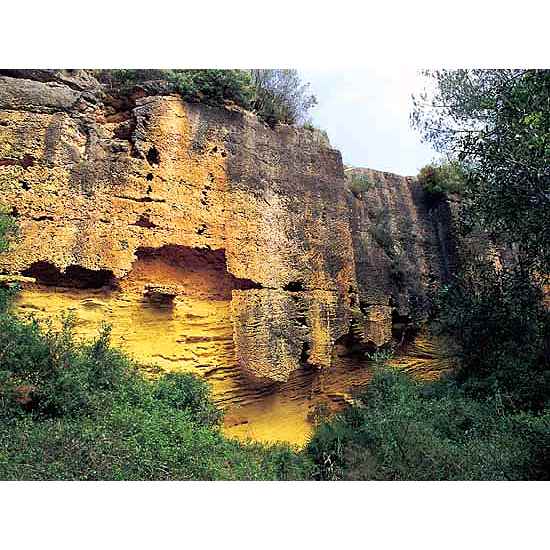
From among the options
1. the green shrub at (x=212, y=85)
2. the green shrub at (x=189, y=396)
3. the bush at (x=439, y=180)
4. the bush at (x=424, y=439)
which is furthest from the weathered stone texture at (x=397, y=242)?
the green shrub at (x=189, y=396)

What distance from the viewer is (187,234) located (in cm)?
857

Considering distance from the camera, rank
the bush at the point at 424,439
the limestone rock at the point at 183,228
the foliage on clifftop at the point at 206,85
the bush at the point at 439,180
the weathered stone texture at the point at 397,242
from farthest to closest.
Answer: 1. the bush at the point at 439,180
2. the weathered stone texture at the point at 397,242
3. the foliage on clifftop at the point at 206,85
4. the limestone rock at the point at 183,228
5. the bush at the point at 424,439

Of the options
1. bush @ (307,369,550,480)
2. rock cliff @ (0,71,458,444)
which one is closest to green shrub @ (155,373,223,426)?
rock cliff @ (0,71,458,444)

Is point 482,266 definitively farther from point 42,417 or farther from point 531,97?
point 42,417

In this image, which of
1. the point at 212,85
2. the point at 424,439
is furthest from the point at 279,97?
the point at 424,439

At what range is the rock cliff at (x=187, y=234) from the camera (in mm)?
7832

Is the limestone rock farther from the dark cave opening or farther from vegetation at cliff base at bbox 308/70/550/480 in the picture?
vegetation at cliff base at bbox 308/70/550/480

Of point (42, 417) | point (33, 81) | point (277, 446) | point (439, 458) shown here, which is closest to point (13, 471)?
point (42, 417)

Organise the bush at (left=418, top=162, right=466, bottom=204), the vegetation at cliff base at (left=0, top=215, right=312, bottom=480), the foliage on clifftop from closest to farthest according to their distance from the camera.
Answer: the vegetation at cliff base at (left=0, top=215, right=312, bottom=480) → the foliage on clifftop → the bush at (left=418, top=162, right=466, bottom=204)

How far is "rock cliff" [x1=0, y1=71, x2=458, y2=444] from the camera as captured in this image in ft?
25.7

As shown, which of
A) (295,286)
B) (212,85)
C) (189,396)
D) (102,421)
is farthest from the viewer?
(295,286)

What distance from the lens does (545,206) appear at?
750 cm

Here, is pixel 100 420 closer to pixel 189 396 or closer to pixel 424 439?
pixel 189 396

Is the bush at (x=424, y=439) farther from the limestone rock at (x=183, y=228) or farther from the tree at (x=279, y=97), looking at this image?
the tree at (x=279, y=97)
